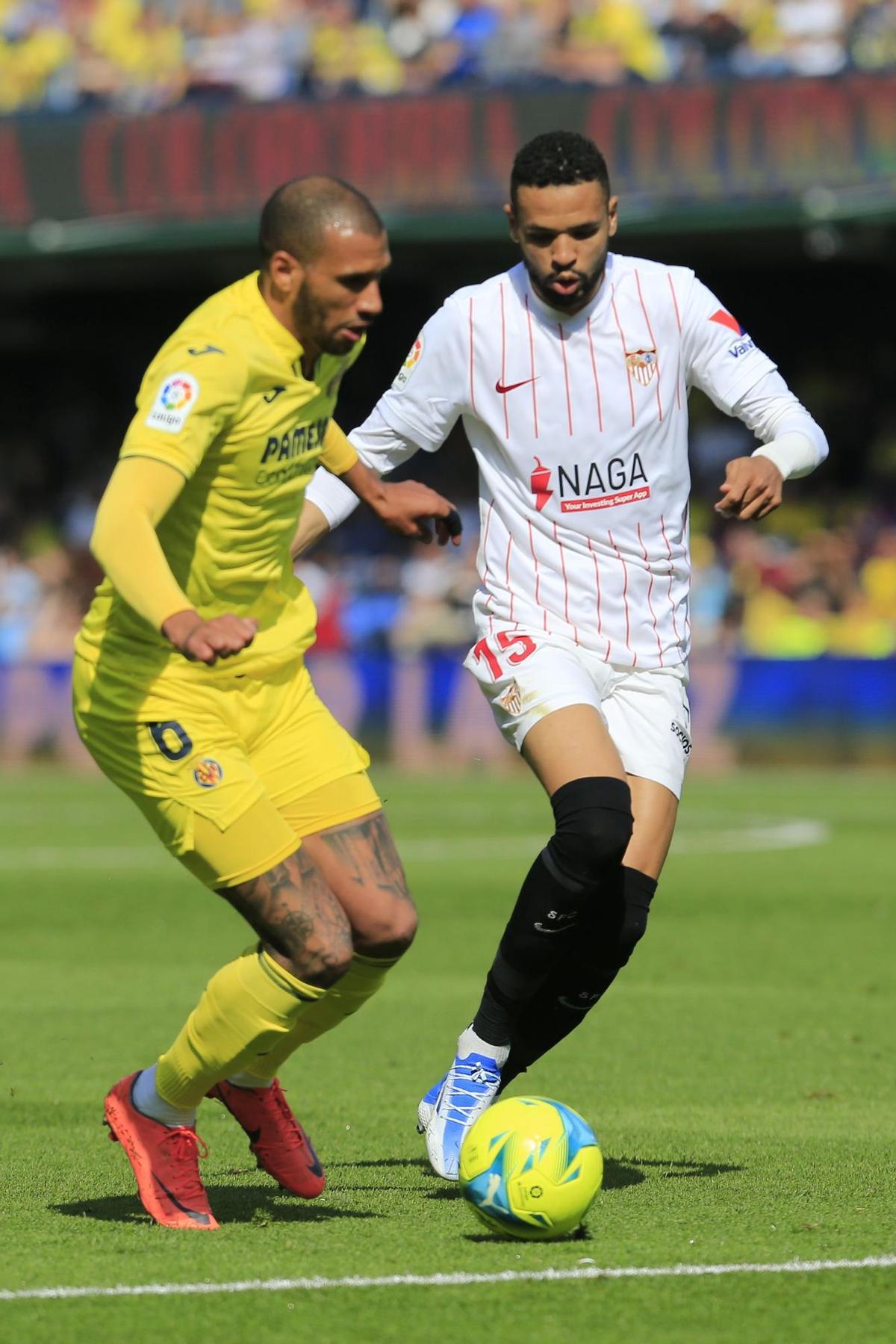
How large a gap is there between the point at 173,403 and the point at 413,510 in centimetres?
99

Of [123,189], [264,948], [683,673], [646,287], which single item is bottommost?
[264,948]

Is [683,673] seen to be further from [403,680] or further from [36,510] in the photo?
[36,510]

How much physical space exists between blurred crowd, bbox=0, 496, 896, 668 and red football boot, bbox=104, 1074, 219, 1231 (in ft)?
48.6

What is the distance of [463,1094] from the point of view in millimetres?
5914

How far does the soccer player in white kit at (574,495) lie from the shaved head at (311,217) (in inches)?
39.1

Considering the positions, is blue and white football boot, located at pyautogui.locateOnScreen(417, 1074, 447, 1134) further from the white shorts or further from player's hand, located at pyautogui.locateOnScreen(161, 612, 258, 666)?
player's hand, located at pyautogui.locateOnScreen(161, 612, 258, 666)

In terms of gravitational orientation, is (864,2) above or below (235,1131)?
above

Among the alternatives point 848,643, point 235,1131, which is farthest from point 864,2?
point 235,1131

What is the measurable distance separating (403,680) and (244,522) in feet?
50.7

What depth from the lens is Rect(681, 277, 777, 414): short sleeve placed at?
6.14 metres

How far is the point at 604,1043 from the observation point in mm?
8297

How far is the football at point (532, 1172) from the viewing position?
4.92m

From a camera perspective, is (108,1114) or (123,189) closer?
(108,1114)

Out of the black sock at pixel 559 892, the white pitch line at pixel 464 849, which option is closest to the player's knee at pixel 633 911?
the black sock at pixel 559 892
